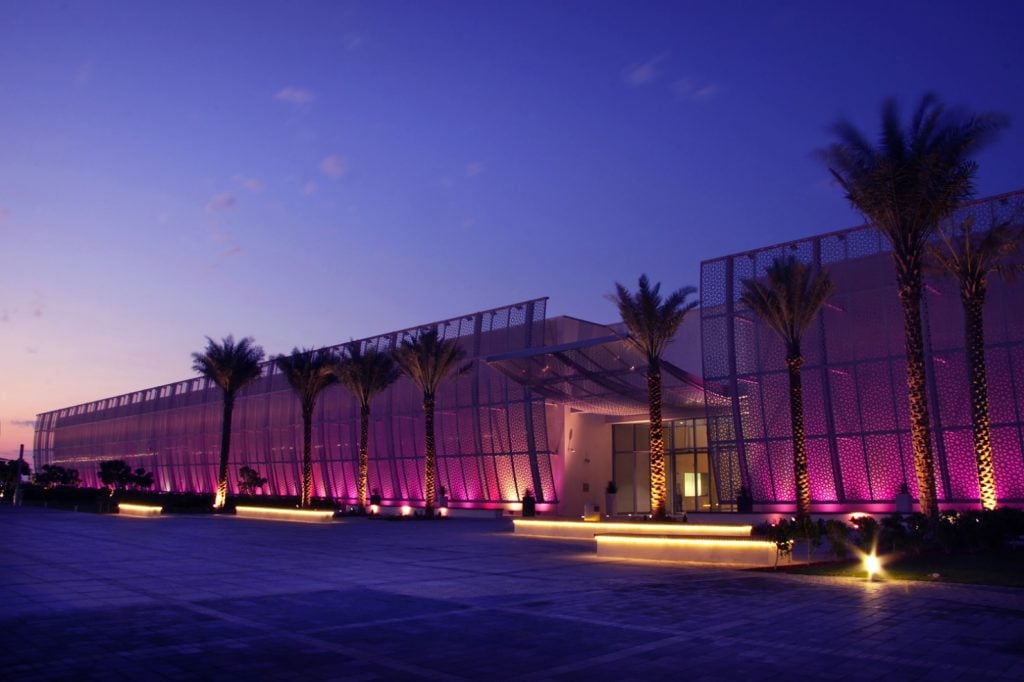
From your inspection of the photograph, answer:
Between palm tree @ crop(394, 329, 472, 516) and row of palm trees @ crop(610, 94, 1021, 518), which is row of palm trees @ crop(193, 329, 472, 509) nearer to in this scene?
palm tree @ crop(394, 329, 472, 516)

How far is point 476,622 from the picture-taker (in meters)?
10.9

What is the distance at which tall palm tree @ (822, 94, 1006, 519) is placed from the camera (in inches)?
838

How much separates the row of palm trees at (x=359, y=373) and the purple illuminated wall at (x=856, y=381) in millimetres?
14312

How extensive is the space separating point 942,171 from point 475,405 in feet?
102

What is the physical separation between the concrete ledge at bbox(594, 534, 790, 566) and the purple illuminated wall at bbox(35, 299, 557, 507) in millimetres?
22923

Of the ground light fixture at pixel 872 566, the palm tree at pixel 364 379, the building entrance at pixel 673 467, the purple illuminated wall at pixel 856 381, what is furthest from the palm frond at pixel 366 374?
the ground light fixture at pixel 872 566

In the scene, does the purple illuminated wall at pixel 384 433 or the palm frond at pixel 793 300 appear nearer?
the palm frond at pixel 793 300

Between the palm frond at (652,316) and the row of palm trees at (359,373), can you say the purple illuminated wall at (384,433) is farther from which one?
the palm frond at (652,316)

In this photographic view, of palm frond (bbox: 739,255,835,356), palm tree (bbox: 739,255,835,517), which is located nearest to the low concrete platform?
palm tree (bbox: 739,255,835,517)

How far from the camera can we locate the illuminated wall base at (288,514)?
130 feet

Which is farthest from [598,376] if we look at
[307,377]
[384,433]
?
[384,433]

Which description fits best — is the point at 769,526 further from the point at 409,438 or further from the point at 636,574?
the point at 409,438

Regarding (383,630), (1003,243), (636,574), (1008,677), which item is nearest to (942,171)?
(1003,243)

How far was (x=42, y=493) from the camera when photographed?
59.7 meters
